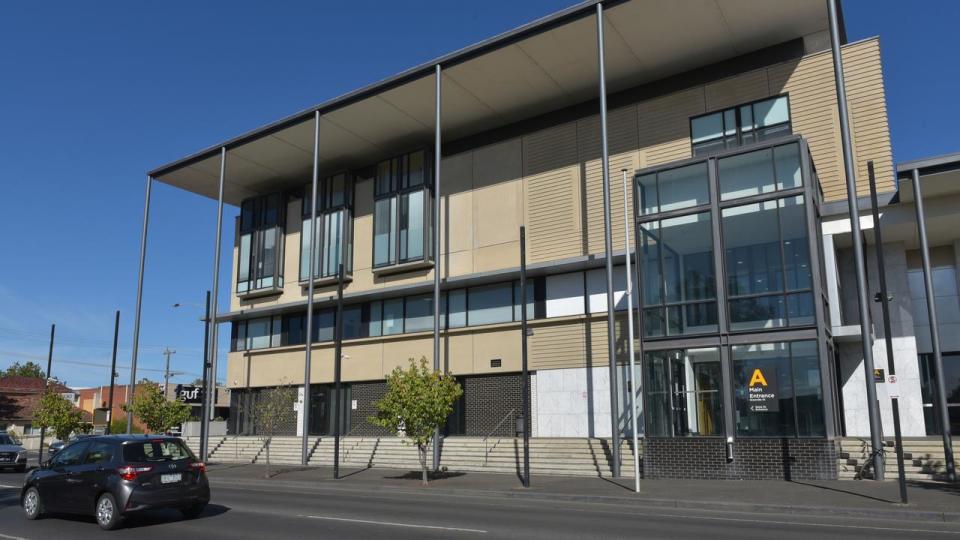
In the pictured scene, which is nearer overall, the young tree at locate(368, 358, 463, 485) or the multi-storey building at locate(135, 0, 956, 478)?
the multi-storey building at locate(135, 0, 956, 478)

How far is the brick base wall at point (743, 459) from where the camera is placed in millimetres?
20406

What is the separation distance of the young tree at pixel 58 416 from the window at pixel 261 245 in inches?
424

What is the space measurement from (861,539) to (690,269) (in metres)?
13.0

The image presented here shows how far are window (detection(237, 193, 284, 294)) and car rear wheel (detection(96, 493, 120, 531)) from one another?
30.1 metres

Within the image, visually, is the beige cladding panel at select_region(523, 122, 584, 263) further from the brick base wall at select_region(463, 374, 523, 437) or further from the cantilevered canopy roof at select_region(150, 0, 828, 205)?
the brick base wall at select_region(463, 374, 523, 437)

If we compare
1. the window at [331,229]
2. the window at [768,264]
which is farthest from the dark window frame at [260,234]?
the window at [768,264]

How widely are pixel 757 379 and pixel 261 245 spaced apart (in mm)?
30847

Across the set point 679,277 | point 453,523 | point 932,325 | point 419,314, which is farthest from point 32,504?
point 932,325

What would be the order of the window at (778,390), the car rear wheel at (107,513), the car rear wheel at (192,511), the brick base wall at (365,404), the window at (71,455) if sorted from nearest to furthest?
the car rear wheel at (107,513) → the window at (71,455) → the car rear wheel at (192,511) → the window at (778,390) → the brick base wall at (365,404)

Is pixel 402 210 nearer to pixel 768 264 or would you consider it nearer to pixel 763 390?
pixel 768 264

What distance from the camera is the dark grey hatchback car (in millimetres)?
12508

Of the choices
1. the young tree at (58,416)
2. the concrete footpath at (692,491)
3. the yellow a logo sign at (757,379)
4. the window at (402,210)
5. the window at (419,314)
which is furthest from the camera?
the young tree at (58,416)

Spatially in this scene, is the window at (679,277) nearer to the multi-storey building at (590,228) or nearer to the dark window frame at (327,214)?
the multi-storey building at (590,228)

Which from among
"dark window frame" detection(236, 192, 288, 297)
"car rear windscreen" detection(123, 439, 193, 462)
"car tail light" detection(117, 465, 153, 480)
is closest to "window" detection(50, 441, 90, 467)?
"car rear windscreen" detection(123, 439, 193, 462)
